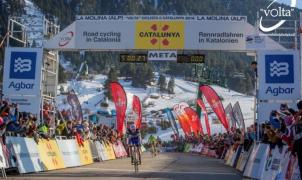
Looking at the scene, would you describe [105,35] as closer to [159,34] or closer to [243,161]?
[159,34]

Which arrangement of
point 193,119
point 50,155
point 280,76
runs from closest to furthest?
point 50,155 < point 280,76 < point 193,119

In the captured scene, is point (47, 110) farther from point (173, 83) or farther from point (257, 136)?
point (173, 83)

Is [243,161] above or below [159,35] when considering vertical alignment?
below

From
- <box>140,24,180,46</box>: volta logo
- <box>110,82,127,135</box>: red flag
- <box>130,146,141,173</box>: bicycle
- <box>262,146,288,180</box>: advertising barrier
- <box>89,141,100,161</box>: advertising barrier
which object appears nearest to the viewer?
<box>262,146,288,180</box>: advertising barrier

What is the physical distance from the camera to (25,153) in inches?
716

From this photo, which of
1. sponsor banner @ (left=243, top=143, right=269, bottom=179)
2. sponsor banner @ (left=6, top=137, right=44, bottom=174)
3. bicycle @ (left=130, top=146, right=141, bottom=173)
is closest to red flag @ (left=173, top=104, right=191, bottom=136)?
bicycle @ (left=130, top=146, right=141, bottom=173)

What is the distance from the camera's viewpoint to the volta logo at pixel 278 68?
76.0 ft

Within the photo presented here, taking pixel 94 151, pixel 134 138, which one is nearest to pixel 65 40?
pixel 134 138

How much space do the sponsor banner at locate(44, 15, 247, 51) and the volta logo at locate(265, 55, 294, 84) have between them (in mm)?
1794

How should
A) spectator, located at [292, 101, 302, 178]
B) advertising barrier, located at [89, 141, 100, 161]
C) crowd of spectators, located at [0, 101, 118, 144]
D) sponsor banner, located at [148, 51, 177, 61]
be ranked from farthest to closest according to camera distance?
advertising barrier, located at [89, 141, 100, 161], sponsor banner, located at [148, 51, 177, 61], crowd of spectators, located at [0, 101, 118, 144], spectator, located at [292, 101, 302, 178]

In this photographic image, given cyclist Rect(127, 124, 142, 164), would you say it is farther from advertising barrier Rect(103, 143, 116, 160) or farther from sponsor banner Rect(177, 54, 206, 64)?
advertising barrier Rect(103, 143, 116, 160)

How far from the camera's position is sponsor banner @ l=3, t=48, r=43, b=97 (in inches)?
966

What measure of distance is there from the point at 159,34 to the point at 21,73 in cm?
618

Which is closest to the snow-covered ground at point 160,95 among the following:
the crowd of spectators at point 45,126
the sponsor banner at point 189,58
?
the crowd of spectators at point 45,126
